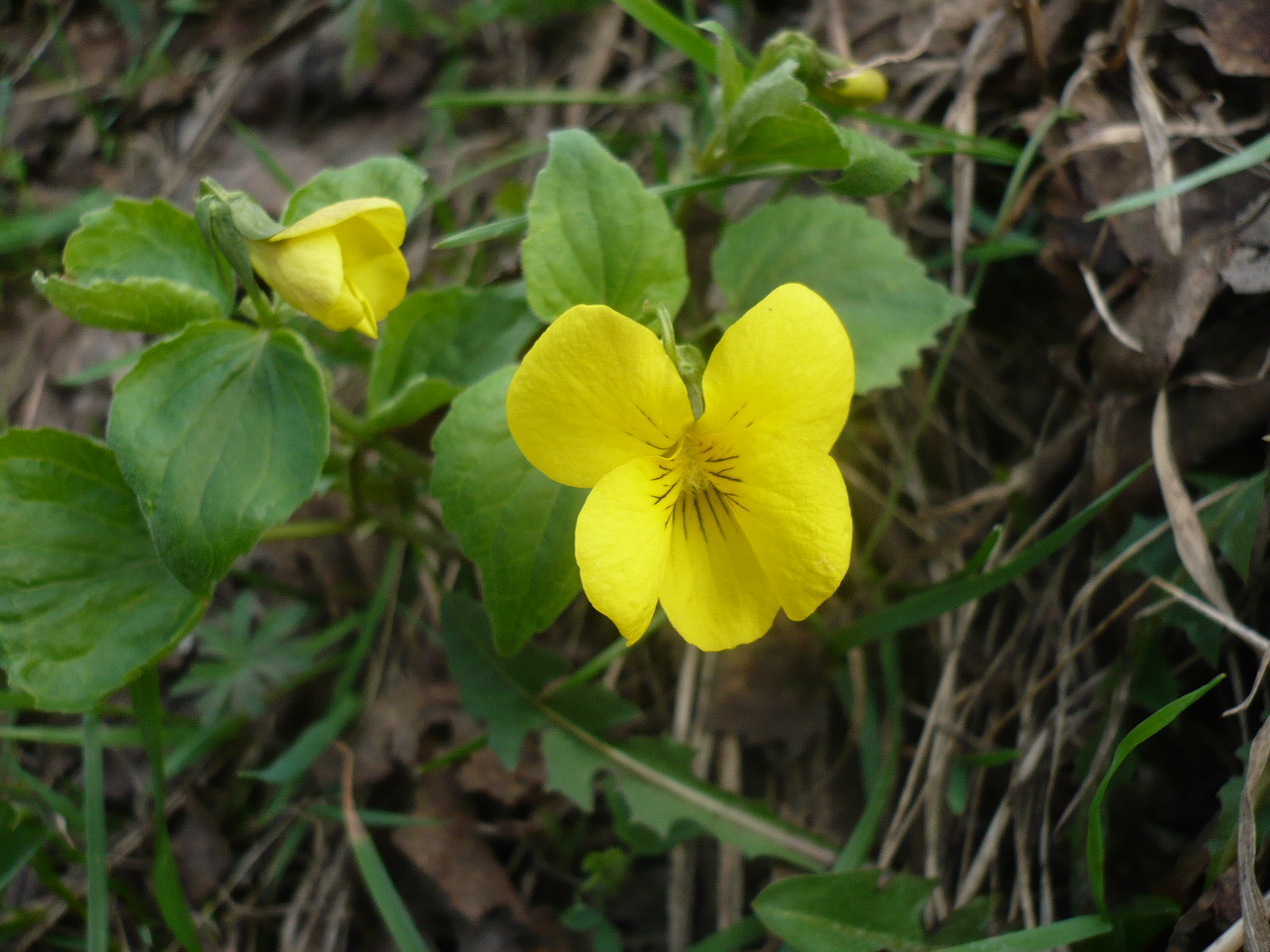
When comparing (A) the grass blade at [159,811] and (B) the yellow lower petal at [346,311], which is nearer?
(B) the yellow lower petal at [346,311]

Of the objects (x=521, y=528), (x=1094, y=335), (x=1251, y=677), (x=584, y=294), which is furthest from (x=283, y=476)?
(x=1251, y=677)

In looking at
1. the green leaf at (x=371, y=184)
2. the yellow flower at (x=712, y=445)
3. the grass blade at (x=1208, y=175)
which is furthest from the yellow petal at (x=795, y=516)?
the grass blade at (x=1208, y=175)

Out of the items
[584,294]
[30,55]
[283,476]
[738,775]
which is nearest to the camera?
[283,476]

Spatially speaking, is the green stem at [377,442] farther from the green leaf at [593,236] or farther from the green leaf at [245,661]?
the green leaf at [245,661]

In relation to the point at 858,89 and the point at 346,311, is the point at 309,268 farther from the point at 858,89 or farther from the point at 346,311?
the point at 858,89

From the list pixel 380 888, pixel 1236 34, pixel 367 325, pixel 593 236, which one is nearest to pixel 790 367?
pixel 593 236

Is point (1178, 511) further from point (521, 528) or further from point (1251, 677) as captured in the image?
point (521, 528)
